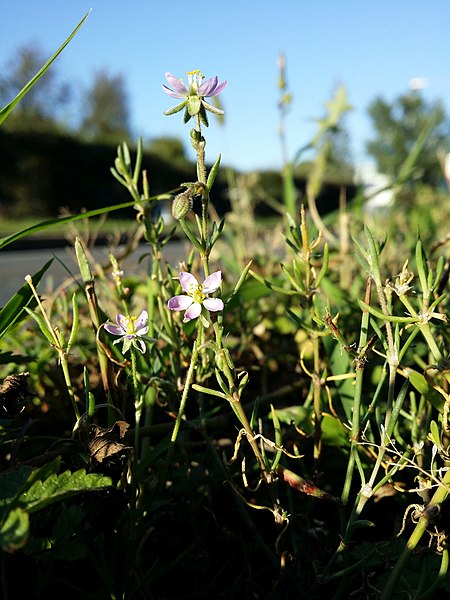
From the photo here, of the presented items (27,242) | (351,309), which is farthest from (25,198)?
(351,309)

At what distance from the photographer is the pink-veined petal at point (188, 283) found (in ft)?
2.01

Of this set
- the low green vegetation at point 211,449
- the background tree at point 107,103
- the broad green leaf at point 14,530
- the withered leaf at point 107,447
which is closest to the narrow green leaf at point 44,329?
the low green vegetation at point 211,449

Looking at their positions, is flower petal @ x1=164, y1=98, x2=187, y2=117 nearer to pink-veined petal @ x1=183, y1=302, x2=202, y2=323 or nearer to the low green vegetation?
the low green vegetation

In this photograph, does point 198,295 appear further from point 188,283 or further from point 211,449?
point 211,449

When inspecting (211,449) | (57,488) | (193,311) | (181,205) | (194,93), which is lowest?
(211,449)

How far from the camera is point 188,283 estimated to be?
62 cm

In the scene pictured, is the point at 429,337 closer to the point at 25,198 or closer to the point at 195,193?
the point at 195,193

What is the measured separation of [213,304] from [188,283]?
0.05m

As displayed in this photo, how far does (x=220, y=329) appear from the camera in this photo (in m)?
0.61

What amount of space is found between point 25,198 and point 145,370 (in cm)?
1755

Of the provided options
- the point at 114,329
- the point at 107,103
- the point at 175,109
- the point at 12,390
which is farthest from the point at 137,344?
the point at 107,103

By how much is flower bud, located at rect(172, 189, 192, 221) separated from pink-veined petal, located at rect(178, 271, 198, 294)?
7 centimetres

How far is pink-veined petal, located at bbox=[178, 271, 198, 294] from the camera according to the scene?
0.61 m

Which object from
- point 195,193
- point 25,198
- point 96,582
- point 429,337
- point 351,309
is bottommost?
point 25,198
